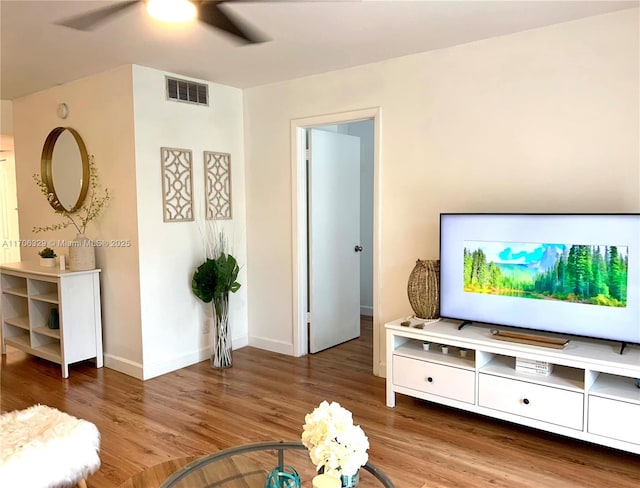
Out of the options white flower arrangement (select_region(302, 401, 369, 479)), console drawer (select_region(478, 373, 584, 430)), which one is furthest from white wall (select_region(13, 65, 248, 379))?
white flower arrangement (select_region(302, 401, 369, 479))

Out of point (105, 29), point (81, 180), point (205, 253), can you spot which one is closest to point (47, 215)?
point (81, 180)

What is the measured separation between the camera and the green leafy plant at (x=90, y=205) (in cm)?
412

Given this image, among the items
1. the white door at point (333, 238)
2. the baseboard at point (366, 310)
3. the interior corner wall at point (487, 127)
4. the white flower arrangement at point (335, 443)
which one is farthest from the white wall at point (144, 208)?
the white flower arrangement at point (335, 443)

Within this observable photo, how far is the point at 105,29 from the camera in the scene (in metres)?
2.97

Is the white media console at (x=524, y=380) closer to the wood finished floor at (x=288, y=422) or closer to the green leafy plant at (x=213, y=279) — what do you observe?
the wood finished floor at (x=288, y=422)

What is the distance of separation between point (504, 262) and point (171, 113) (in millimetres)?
2774

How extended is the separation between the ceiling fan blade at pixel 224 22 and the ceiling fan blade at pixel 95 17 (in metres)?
0.34

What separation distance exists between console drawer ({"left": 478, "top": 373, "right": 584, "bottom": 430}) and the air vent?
10.1 feet

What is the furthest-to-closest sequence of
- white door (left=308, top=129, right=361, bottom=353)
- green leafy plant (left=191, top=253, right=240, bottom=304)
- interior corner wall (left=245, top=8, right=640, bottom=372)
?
white door (left=308, top=129, right=361, bottom=353), green leafy plant (left=191, top=253, right=240, bottom=304), interior corner wall (left=245, top=8, right=640, bottom=372)

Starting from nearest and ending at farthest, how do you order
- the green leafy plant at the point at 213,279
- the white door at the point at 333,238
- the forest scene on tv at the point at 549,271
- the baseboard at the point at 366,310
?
the forest scene on tv at the point at 549,271 → the green leafy plant at the point at 213,279 → the white door at the point at 333,238 → the baseboard at the point at 366,310

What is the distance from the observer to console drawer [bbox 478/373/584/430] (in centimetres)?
260

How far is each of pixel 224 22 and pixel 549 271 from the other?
91.4 inches

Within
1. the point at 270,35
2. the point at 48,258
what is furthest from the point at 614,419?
the point at 48,258

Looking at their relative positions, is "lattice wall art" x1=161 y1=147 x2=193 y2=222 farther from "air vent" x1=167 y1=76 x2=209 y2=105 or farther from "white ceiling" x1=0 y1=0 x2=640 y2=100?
"white ceiling" x1=0 y1=0 x2=640 y2=100
